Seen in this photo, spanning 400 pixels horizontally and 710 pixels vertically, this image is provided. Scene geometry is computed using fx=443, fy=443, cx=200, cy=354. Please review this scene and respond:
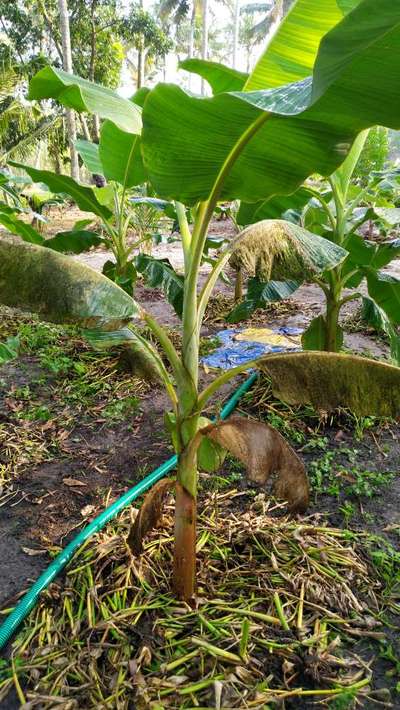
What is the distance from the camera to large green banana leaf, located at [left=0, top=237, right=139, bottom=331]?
138cm

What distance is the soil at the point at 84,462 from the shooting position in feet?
7.12

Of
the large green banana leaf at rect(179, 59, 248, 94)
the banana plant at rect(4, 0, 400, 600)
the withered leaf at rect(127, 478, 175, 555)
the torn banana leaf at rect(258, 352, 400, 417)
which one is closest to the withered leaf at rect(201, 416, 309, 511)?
the banana plant at rect(4, 0, 400, 600)

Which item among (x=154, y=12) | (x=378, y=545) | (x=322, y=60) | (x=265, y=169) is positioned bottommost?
(x=378, y=545)

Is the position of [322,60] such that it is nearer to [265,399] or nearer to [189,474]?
[189,474]

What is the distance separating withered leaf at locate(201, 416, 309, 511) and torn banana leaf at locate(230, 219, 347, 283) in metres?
0.48

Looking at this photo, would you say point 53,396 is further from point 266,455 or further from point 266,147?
point 266,147

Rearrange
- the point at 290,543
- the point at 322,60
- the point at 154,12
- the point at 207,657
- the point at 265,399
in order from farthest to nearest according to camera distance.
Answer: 1. the point at 154,12
2. the point at 265,399
3. the point at 290,543
4. the point at 207,657
5. the point at 322,60

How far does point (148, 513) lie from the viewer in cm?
157

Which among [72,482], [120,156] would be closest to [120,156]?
[120,156]

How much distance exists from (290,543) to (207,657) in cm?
67

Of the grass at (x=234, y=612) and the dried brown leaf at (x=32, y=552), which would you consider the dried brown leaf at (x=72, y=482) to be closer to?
the grass at (x=234, y=612)

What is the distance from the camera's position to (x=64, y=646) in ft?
5.19

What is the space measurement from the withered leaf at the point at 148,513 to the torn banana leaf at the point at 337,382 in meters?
0.56

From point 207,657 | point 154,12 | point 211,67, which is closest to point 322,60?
point 211,67
